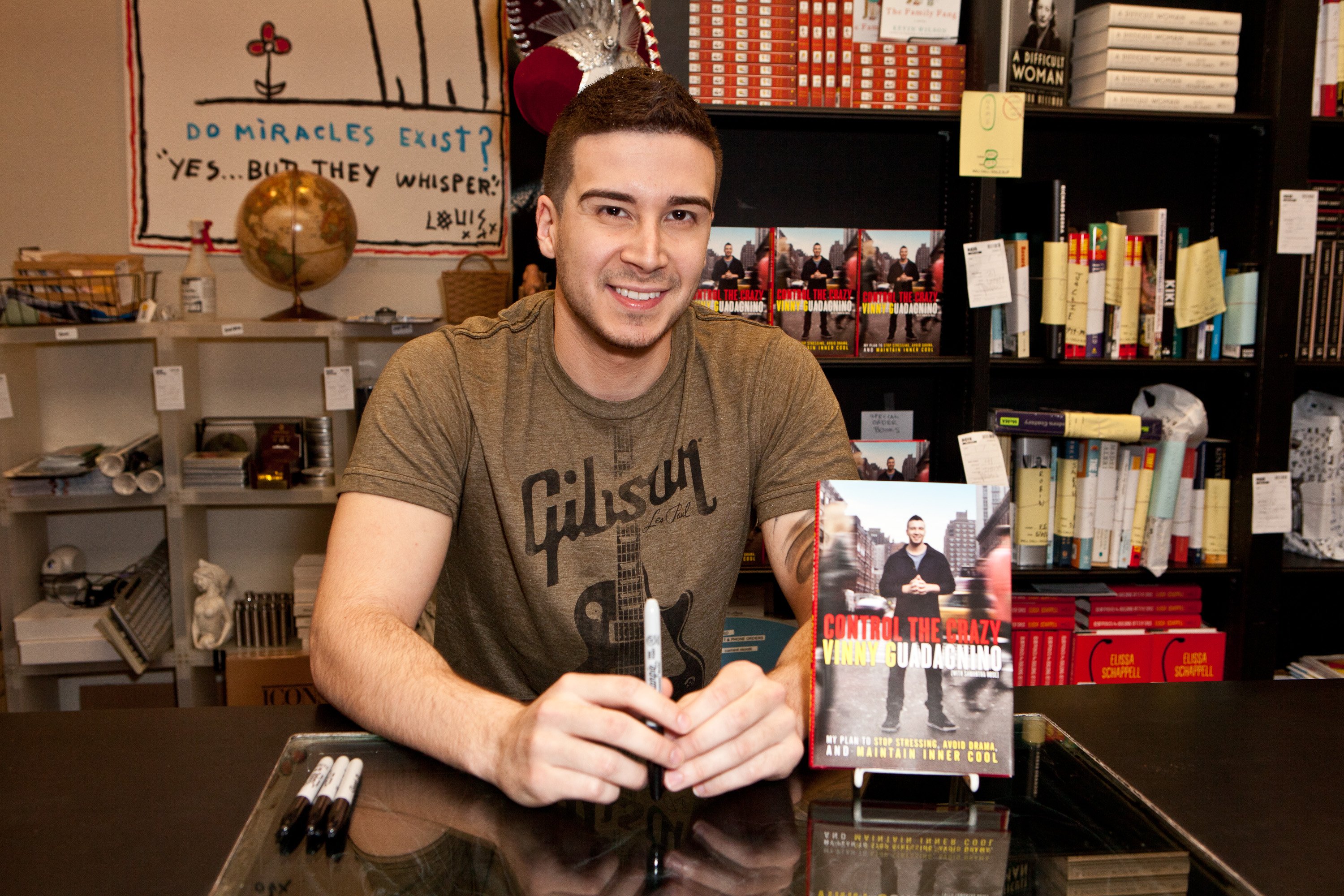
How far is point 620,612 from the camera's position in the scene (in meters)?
1.25

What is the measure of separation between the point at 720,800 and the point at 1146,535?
1.88 meters

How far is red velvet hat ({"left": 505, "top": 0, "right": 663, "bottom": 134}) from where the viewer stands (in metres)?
1.77

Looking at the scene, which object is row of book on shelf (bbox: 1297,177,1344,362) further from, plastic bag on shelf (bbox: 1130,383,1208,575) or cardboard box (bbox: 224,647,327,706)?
cardboard box (bbox: 224,647,327,706)

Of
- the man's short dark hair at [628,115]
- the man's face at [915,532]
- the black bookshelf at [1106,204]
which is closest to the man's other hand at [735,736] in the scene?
the man's face at [915,532]

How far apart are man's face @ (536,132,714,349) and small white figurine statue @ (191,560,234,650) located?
5.60ft

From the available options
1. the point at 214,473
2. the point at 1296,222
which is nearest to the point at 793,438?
the point at 1296,222

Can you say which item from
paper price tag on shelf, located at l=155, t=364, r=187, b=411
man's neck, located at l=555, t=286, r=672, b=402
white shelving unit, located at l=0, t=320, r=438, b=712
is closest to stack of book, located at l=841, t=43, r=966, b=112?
man's neck, located at l=555, t=286, r=672, b=402

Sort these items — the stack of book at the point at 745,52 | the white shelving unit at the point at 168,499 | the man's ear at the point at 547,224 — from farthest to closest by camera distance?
the white shelving unit at the point at 168,499 < the stack of book at the point at 745,52 < the man's ear at the point at 547,224

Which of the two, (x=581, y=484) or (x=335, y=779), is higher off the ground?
(x=581, y=484)

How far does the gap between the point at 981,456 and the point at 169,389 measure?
2.05 metres

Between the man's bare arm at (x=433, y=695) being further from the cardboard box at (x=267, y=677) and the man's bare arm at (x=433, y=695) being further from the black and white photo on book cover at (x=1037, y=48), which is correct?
the black and white photo on book cover at (x=1037, y=48)

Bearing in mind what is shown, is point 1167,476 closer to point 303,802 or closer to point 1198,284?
point 1198,284

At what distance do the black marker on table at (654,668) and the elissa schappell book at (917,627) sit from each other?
13 centimetres

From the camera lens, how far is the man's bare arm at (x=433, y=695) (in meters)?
0.73
